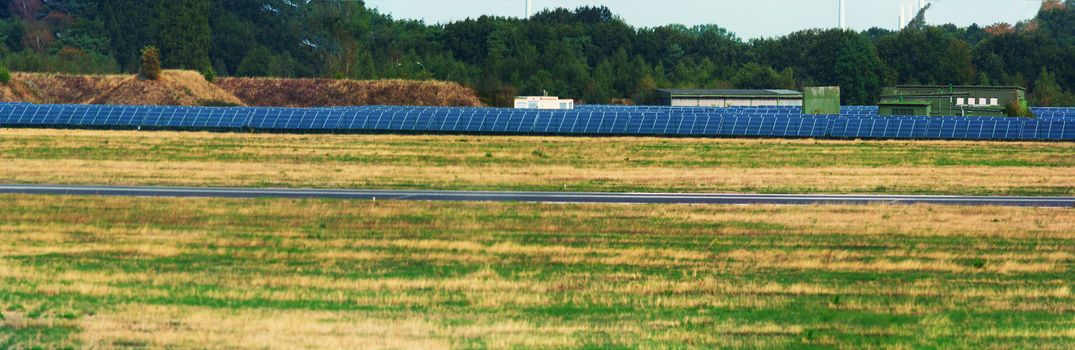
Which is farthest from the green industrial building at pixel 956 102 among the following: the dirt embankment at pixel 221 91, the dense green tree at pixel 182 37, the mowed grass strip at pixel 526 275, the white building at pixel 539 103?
the dense green tree at pixel 182 37

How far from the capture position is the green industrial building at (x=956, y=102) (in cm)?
11738

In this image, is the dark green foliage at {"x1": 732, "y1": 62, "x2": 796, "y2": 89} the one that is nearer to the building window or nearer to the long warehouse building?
the long warehouse building

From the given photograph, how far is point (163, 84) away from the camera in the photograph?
141000mm

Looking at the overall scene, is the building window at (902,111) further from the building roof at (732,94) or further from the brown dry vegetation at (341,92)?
the brown dry vegetation at (341,92)

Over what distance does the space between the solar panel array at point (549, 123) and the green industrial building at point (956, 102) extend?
13.9m

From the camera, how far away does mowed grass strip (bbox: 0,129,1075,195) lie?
66438mm

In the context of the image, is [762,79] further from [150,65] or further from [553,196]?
[553,196]

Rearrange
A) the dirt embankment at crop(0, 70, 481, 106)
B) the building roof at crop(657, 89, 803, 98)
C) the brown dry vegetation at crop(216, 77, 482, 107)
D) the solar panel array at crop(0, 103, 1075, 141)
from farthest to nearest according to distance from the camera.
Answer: the building roof at crop(657, 89, 803, 98) → the brown dry vegetation at crop(216, 77, 482, 107) → the dirt embankment at crop(0, 70, 481, 106) → the solar panel array at crop(0, 103, 1075, 141)

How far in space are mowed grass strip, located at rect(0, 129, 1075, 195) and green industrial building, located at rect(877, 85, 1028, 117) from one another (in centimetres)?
2102

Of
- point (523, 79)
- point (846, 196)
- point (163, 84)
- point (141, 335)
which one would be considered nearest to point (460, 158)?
point (846, 196)

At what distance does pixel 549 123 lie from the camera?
338 ft

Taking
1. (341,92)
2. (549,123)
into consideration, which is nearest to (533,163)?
(549,123)

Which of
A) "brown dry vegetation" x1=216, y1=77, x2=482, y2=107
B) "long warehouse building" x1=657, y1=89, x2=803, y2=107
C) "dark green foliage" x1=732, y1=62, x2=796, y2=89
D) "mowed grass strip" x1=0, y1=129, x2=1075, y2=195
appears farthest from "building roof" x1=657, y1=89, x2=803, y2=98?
"mowed grass strip" x1=0, y1=129, x2=1075, y2=195

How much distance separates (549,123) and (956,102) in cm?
4444
